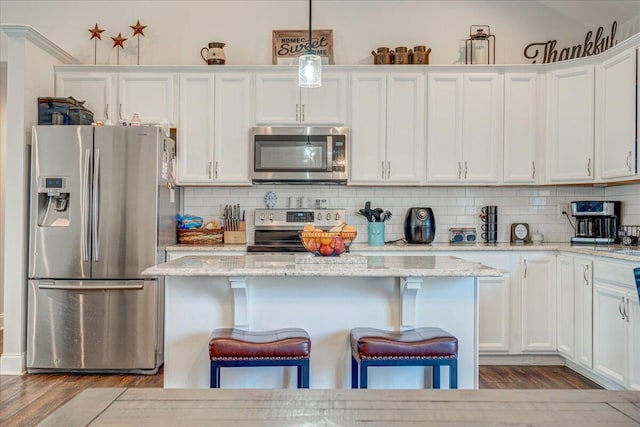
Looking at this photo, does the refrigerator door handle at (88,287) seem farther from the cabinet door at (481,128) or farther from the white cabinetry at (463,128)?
the cabinet door at (481,128)

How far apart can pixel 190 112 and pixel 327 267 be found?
248 cm

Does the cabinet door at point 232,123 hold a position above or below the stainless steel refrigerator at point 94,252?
above

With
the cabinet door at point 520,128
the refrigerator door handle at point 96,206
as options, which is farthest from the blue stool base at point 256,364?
the cabinet door at point 520,128

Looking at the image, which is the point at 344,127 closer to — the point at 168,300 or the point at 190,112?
the point at 190,112

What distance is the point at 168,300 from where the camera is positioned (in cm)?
239

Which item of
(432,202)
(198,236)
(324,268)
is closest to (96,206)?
(198,236)

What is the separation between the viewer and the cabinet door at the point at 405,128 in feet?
13.4

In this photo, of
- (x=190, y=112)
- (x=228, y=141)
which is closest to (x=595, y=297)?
(x=228, y=141)

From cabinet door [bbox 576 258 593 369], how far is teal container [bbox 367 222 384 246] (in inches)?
58.9

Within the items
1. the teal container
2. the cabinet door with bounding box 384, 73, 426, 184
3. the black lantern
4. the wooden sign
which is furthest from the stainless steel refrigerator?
the black lantern

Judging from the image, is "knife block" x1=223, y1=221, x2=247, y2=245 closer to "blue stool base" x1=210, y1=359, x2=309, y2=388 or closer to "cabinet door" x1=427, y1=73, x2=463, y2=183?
"cabinet door" x1=427, y1=73, x2=463, y2=183

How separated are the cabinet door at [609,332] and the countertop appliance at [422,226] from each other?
1301 mm

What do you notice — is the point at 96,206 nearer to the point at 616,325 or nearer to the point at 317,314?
the point at 317,314

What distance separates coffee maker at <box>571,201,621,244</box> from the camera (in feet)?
12.6
